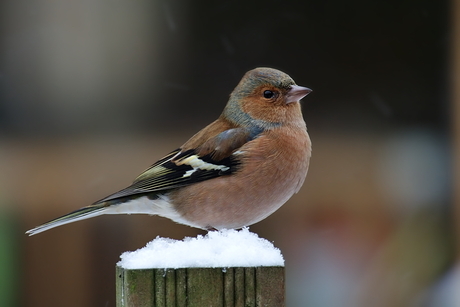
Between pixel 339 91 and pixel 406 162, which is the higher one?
pixel 339 91

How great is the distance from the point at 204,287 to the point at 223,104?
14.1 feet

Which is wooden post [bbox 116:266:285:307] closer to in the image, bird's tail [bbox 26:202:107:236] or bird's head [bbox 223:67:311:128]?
bird's tail [bbox 26:202:107:236]

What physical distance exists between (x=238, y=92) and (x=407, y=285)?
3.16 m

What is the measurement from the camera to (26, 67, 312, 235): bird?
8.85ft

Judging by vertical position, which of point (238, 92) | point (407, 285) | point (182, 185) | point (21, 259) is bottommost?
point (407, 285)

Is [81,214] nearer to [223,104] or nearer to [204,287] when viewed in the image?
[204,287]

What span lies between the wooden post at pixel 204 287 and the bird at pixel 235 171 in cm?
108

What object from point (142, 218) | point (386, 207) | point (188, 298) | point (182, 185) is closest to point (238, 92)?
point (182, 185)

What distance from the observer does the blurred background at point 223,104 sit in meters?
5.37

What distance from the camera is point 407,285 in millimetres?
5535

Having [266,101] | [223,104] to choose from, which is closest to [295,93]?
[266,101]

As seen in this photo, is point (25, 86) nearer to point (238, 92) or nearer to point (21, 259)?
point (21, 259)

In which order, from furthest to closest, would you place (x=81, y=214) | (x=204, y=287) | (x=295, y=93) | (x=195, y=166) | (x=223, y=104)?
(x=223, y=104)
(x=295, y=93)
(x=195, y=166)
(x=81, y=214)
(x=204, y=287)

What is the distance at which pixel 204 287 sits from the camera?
157 cm
